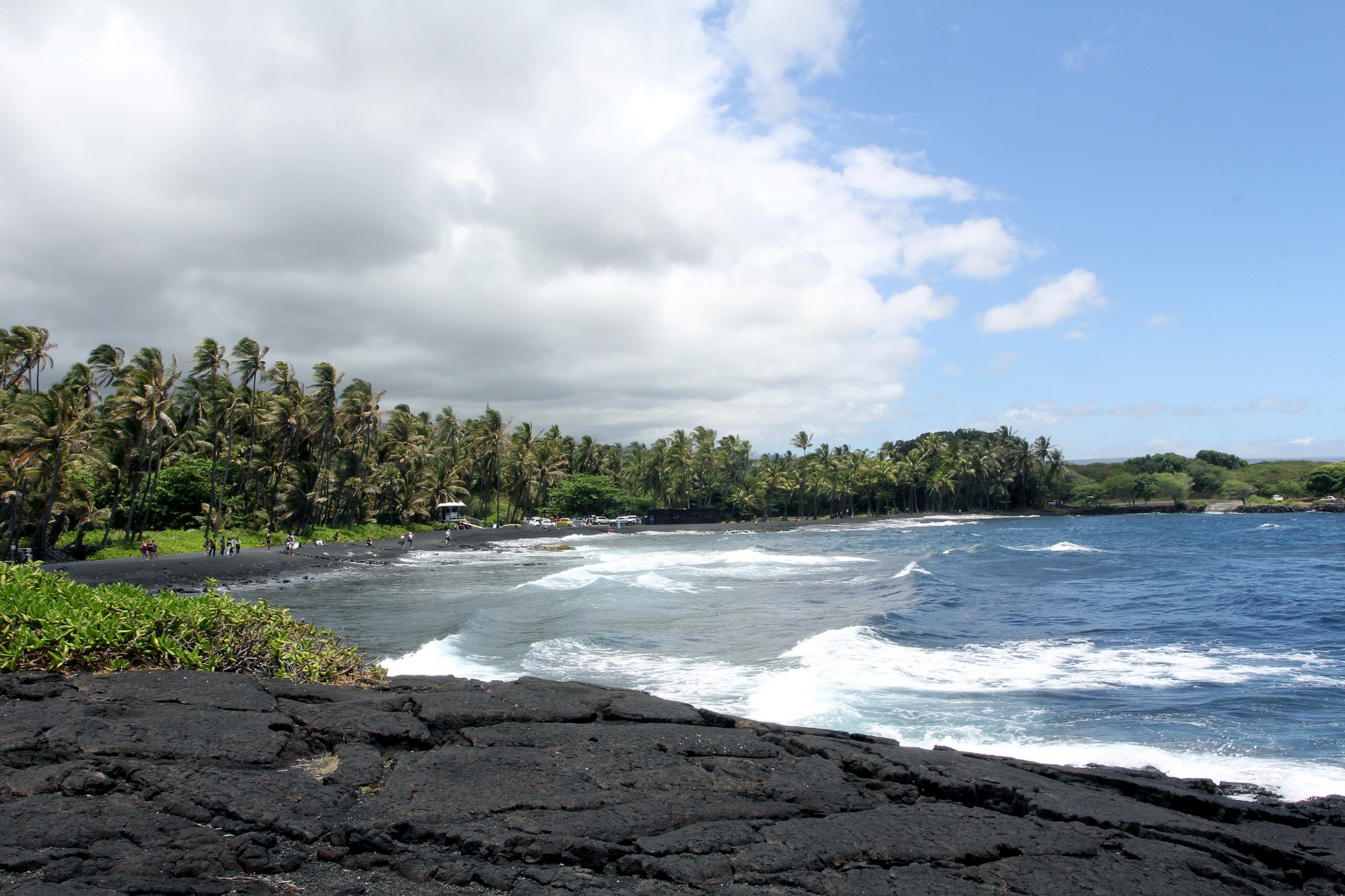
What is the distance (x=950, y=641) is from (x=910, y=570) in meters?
15.6

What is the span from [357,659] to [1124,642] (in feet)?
50.9

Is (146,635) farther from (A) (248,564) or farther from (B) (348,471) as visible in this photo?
(B) (348,471)

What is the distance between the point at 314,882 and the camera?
4.24m

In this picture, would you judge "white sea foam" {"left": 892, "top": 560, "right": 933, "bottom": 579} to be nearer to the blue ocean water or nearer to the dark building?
the blue ocean water

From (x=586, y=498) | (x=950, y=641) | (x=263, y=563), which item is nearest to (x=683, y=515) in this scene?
(x=586, y=498)

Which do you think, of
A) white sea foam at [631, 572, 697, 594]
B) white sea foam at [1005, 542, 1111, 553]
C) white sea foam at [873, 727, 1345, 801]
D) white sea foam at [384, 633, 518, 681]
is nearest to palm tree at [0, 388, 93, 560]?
white sea foam at [384, 633, 518, 681]

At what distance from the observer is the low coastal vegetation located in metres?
33.8

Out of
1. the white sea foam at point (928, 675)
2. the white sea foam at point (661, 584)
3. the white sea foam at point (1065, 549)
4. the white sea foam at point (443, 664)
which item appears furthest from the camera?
the white sea foam at point (1065, 549)

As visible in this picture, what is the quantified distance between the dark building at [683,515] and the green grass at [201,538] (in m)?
34.2

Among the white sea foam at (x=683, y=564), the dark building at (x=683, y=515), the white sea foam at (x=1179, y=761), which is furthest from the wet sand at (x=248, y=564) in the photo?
the dark building at (x=683, y=515)

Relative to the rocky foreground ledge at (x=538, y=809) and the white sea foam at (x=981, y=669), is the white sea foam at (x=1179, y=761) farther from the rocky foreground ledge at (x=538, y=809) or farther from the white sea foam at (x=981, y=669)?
the white sea foam at (x=981, y=669)

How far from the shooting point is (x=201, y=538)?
42656 mm

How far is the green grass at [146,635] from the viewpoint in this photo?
268 inches

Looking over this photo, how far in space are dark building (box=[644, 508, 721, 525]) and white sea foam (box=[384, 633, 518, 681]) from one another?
7343 cm
